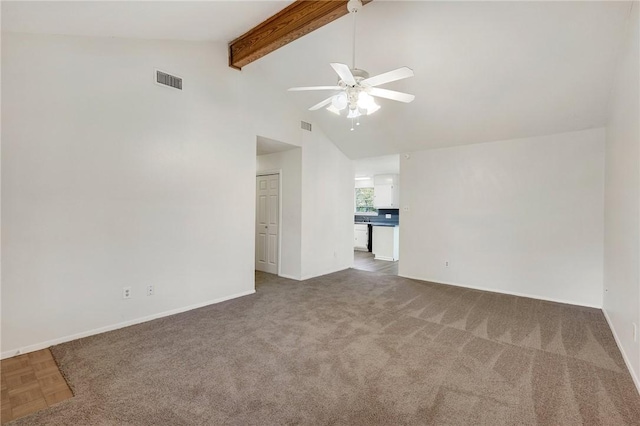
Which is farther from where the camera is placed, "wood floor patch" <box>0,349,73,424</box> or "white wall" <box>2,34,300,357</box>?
"white wall" <box>2,34,300,357</box>

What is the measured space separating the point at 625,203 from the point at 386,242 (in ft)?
16.5

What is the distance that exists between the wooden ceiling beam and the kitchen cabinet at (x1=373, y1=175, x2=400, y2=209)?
593 cm

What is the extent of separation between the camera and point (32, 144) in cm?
251

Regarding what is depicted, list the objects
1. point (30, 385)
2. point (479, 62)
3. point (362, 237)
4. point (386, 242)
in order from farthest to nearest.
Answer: point (362, 237)
point (386, 242)
point (479, 62)
point (30, 385)

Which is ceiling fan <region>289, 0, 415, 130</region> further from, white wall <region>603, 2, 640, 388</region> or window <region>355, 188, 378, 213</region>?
window <region>355, 188, 378, 213</region>

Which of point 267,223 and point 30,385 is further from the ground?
point 267,223

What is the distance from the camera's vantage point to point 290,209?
534cm

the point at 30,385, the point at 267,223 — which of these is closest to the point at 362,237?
the point at 267,223

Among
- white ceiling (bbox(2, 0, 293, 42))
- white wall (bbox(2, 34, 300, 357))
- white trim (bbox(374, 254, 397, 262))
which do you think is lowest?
white trim (bbox(374, 254, 397, 262))

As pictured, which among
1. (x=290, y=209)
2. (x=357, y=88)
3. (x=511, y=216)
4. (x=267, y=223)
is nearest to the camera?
(x=357, y=88)

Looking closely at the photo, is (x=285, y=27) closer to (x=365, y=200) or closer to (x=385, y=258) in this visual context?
(x=385, y=258)

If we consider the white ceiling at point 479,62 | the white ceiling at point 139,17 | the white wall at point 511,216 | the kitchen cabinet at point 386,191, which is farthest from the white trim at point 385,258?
the white ceiling at point 139,17

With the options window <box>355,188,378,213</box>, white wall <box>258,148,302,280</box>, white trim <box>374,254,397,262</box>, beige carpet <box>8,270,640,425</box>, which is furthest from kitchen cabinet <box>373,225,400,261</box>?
beige carpet <box>8,270,640,425</box>

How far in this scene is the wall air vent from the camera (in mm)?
3291
